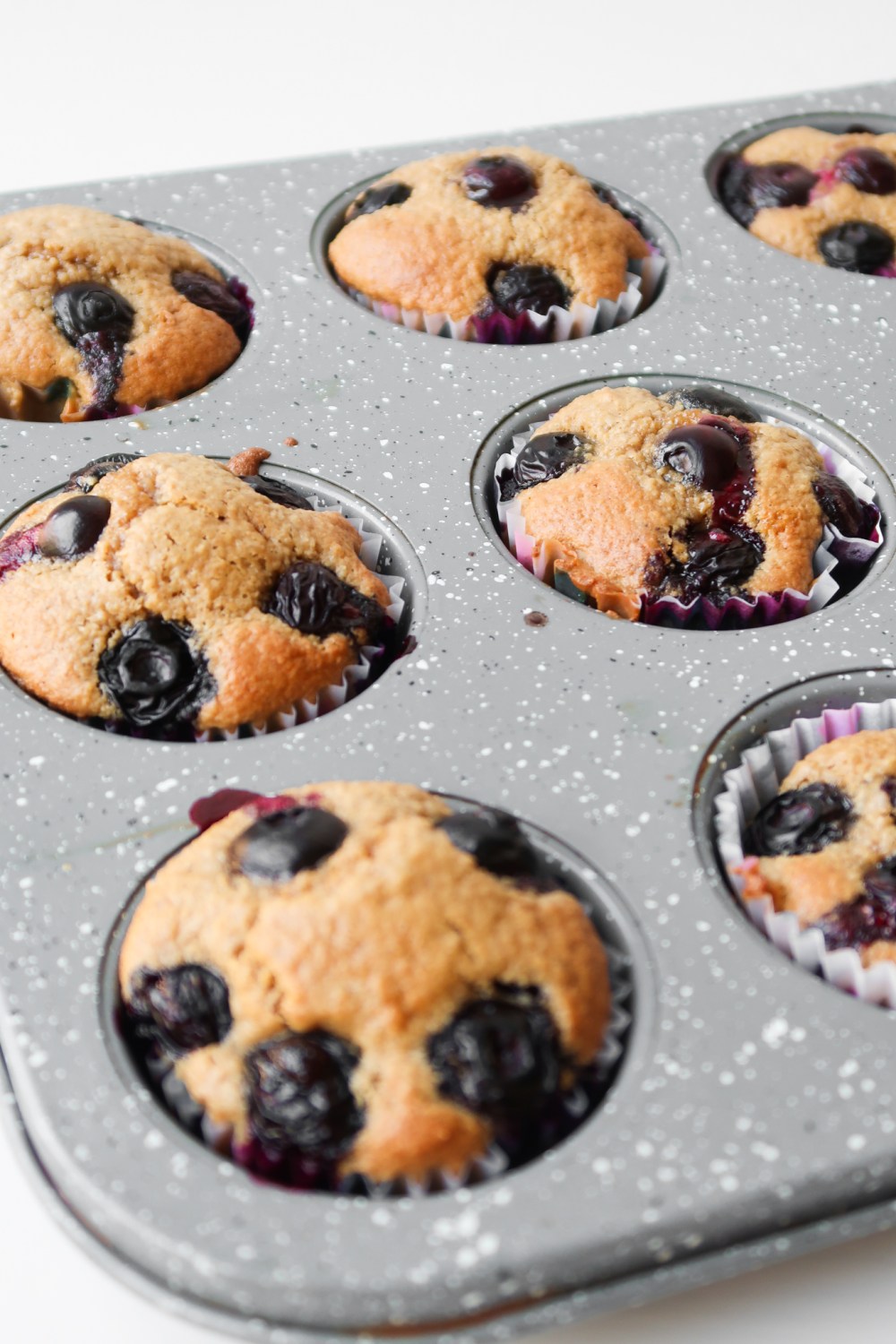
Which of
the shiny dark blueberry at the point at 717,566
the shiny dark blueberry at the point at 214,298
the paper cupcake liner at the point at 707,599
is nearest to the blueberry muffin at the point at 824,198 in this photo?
the paper cupcake liner at the point at 707,599

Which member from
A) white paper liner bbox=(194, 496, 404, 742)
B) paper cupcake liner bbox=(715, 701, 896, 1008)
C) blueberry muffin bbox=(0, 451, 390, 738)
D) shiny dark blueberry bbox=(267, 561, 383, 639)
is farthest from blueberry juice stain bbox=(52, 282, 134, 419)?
paper cupcake liner bbox=(715, 701, 896, 1008)

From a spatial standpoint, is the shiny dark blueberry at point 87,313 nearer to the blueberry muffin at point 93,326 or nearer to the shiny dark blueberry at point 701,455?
the blueberry muffin at point 93,326

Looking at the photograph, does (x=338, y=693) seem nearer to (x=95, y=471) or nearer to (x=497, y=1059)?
(x=95, y=471)

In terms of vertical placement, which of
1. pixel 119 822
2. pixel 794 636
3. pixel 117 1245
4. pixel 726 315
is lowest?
pixel 117 1245

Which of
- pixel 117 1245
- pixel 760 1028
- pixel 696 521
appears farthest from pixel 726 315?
pixel 117 1245

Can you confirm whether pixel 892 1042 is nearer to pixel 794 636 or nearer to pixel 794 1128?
pixel 794 1128

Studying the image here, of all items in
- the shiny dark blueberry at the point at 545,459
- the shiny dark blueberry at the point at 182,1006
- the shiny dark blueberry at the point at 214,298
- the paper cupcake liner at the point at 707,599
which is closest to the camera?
the shiny dark blueberry at the point at 182,1006
